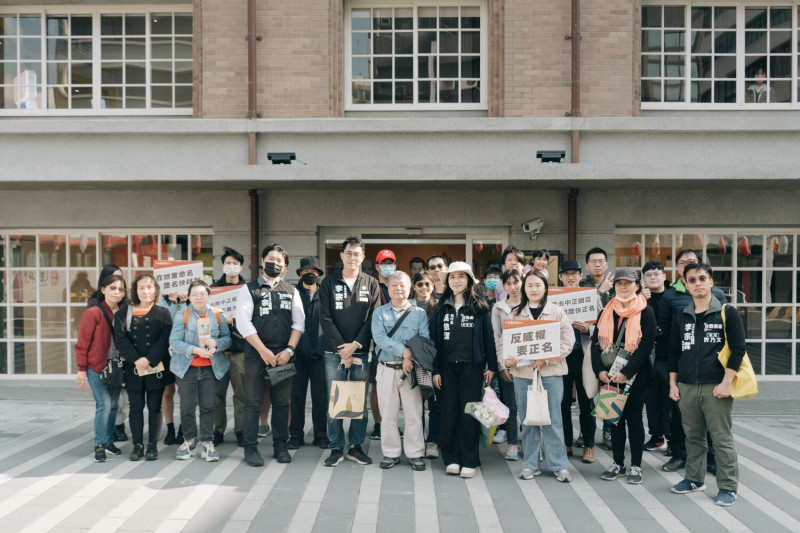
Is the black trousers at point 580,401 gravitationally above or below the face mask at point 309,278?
below

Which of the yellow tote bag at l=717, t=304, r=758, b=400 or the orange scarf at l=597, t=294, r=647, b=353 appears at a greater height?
the orange scarf at l=597, t=294, r=647, b=353

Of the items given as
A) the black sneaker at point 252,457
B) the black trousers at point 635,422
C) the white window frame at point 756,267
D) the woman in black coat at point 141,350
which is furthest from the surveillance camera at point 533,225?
the woman in black coat at point 141,350

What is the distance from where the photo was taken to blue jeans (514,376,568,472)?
19.7ft

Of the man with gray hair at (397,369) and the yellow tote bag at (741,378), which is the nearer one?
the yellow tote bag at (741,378)

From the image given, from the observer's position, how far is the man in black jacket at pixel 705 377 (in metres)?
5.47

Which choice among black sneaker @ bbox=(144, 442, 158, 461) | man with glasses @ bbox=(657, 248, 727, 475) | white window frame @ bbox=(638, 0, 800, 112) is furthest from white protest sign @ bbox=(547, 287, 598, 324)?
black sneaker @ bbox=(144, 442, 158, 461)

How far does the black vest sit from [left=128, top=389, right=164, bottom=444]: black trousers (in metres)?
1.35

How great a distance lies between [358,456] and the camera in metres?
6.54

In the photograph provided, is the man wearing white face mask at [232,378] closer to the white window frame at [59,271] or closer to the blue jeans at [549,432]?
the white window frame at [59,271]

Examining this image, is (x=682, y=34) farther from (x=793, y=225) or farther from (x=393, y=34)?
(x=393, y=34)

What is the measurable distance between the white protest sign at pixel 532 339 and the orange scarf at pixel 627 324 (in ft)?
1.67

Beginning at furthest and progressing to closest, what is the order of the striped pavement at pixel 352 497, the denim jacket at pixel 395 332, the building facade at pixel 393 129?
the building facade at pixel 393 129
the denim jacket at pixel 395 332
the striped pavement at pixel 352 497

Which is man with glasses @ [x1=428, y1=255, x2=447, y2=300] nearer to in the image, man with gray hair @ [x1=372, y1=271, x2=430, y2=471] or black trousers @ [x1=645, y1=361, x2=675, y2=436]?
man with gray hair @ [x1=372, y1=271, x2=430, y2=471]

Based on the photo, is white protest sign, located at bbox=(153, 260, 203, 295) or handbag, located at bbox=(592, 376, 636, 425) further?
white protest sign, located at bbox=(153, 260, 203, 295)
